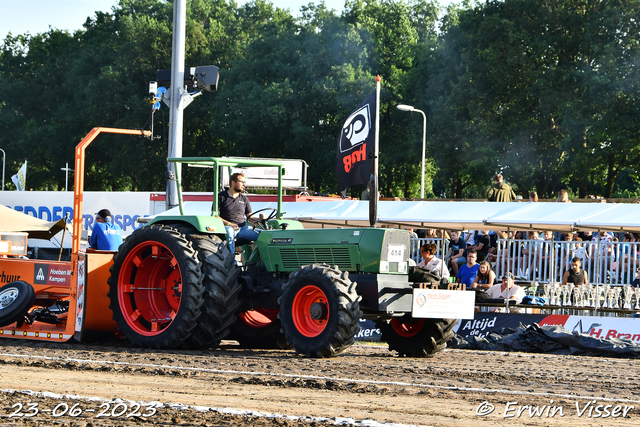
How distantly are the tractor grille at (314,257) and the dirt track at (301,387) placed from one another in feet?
3.28

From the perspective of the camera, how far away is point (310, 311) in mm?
8594

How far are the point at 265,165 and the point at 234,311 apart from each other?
180cm

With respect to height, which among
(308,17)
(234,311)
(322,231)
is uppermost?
(308,17)

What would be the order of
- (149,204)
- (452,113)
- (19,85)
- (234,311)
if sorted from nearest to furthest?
(234,311)
(149,204)
(452,113)
(19,85)

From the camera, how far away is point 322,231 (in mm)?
9273

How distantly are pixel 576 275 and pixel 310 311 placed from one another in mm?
7489

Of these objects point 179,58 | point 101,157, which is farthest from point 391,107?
point 179,58

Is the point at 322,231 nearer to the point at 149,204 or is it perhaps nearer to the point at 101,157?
the point at 149,204

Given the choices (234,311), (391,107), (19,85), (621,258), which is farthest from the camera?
(19,85)

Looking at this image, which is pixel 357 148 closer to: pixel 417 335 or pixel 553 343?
pixel 417 335

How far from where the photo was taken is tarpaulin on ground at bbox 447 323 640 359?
1097 centimetres

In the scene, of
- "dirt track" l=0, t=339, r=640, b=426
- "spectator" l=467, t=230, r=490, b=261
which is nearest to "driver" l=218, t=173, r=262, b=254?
"dirt track" l=0, t=339, r=640, b=426

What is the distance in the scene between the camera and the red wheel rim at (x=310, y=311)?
28.1ft
